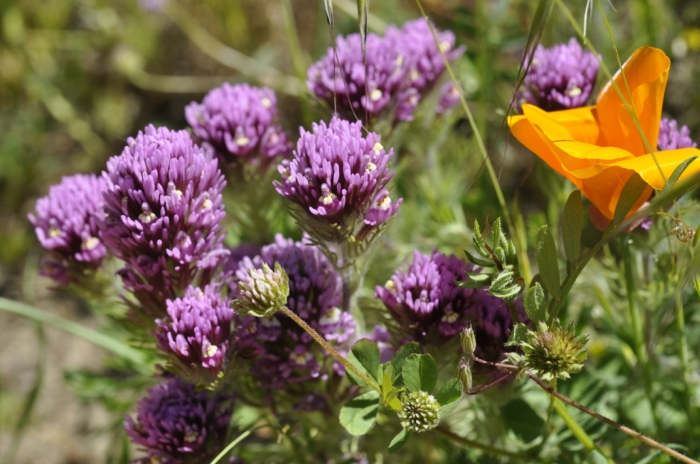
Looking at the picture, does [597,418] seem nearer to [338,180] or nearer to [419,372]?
[419,372]

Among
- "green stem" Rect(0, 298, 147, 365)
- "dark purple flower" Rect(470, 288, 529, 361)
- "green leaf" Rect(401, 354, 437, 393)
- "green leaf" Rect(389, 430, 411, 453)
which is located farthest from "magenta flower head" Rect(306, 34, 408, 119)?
"green stem" Rect(0, 298, 147, 365)

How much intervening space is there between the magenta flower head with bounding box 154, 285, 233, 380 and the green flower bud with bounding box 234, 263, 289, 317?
0.19 m

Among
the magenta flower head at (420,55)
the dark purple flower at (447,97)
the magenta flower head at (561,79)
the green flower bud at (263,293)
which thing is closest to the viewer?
the green flower bud at (263,293)

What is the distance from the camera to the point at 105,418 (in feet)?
9.29

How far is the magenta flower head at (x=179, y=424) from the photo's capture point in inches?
52.6

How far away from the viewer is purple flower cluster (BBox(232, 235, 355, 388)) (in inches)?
52.5

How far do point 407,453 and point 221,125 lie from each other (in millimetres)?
1043

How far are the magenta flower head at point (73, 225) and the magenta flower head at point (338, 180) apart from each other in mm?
527

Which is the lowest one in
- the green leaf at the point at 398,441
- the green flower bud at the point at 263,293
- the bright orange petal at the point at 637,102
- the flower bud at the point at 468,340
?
the green leaf at the point at 398,441

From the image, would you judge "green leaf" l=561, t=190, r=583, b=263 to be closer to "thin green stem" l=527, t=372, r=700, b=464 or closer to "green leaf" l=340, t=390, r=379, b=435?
"thin green stem" l=527, t=372, r=700, b=464

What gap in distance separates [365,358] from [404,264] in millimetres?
236

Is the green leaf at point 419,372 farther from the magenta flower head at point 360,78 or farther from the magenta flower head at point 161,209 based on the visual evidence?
the magenta flower head at point 360,78

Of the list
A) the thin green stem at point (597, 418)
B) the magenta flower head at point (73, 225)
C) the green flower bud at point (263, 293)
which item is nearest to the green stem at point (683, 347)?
the thin green stem at point (597, 418)

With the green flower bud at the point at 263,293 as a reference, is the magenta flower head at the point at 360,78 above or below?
above
